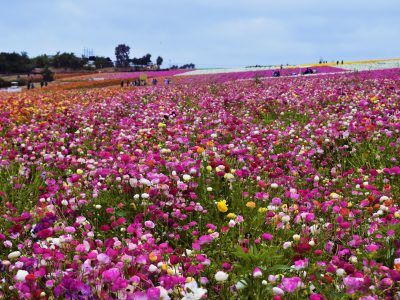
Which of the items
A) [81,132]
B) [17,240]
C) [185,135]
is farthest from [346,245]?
[81,132]

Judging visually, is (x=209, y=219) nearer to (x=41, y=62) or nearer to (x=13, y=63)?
(x=13, y=63)

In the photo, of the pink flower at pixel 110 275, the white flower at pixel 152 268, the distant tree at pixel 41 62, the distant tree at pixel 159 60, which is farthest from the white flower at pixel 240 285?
the distant tree at pixel 159 60

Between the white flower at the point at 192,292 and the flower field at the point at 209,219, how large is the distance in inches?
0.5

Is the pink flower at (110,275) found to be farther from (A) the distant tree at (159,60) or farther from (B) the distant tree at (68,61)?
(A) the distant tree at (159,60)

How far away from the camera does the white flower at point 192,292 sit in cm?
226

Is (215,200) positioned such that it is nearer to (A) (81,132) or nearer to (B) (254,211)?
(B) (254,211)

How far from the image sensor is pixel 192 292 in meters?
2.32

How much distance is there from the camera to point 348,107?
10078 mm

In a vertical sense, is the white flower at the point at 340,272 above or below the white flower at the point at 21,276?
below

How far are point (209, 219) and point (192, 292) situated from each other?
6.11ft

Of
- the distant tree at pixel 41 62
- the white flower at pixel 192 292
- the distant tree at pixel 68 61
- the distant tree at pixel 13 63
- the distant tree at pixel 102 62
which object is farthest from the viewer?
the distant tree at pixel 102 62

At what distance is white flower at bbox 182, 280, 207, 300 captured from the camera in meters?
2.26

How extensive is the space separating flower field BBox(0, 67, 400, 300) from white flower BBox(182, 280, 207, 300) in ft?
0.04

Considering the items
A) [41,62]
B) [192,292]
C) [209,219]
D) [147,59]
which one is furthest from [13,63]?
[192,292]
